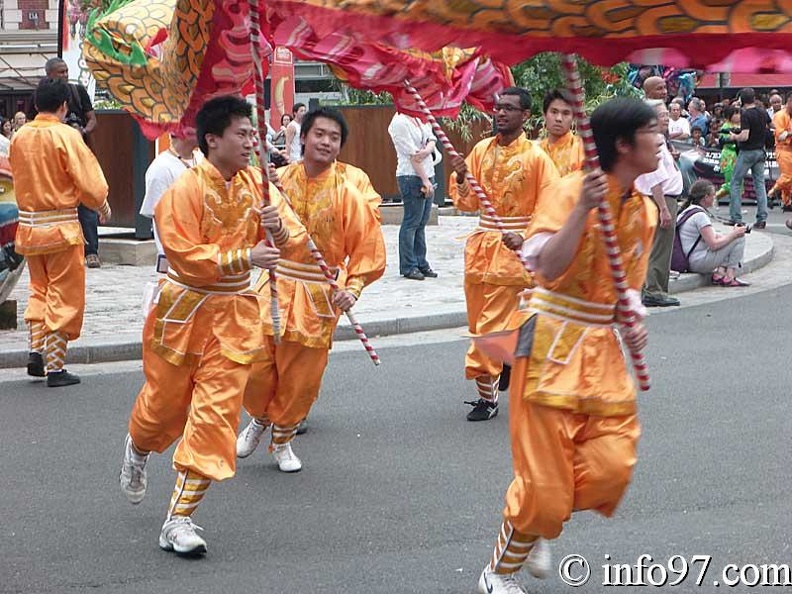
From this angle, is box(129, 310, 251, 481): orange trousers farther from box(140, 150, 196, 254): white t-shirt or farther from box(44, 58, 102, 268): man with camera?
box(44, 58, 102, 268): man with camera

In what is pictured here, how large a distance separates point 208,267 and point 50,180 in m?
3.66

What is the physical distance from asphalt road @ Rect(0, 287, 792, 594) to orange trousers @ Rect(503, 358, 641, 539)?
67cm

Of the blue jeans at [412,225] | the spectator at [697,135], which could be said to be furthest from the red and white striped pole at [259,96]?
the spectator at [697,135]

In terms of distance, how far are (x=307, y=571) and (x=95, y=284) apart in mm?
8232

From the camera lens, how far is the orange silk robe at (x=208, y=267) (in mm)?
5352

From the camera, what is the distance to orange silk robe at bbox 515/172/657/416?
14.2 feet

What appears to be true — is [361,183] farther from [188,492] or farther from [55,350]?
[55,350]

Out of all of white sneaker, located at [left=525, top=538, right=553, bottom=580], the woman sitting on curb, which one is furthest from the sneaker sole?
the woman sitting on curb

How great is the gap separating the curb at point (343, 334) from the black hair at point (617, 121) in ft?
19.5

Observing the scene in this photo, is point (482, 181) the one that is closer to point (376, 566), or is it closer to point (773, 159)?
point (376, 566)

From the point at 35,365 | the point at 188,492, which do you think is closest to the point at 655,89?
the point at 35,365

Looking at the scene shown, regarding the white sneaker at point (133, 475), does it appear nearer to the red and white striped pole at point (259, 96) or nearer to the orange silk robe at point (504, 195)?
the red and white striped pole at point (259, 96)

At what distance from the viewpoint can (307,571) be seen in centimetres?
510

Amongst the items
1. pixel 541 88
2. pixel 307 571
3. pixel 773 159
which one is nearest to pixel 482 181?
pixel 307 571
